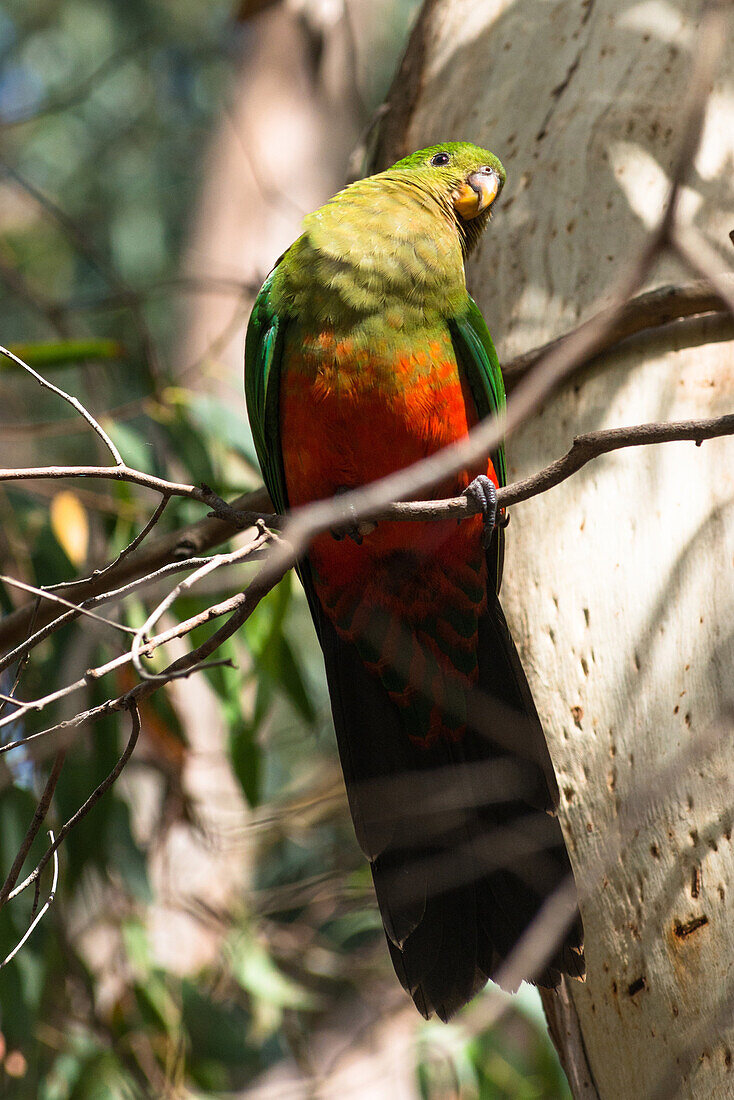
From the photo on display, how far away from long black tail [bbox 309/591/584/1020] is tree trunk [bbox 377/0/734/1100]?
0.31 feet

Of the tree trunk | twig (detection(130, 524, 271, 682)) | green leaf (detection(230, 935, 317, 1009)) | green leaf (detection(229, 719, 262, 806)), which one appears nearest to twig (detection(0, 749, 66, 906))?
twig (detection(130, 524, 271, 682))

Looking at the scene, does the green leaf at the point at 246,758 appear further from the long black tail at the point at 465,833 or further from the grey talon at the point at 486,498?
the grey talon at the point at 486,498

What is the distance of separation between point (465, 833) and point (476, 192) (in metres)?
1.58

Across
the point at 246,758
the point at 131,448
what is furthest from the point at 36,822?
the point at 131,448

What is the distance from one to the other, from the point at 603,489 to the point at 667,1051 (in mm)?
1145

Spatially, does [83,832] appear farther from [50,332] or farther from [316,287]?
[50,332]

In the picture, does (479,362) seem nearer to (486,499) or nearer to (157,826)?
(486,499)

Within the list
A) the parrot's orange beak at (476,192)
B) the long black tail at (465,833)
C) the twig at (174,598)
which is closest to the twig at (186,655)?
the twig at (174,598)

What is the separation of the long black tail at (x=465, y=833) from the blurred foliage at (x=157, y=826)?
2.03 feet

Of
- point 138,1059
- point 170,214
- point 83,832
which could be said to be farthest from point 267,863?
point 170,214

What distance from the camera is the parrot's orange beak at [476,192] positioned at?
2562mm

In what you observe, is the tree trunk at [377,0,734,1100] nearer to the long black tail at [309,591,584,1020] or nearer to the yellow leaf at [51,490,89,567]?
the long black tail at [309,591,584,1020]

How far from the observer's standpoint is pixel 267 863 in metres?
6.38

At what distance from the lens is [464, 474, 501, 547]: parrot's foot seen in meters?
1.75
